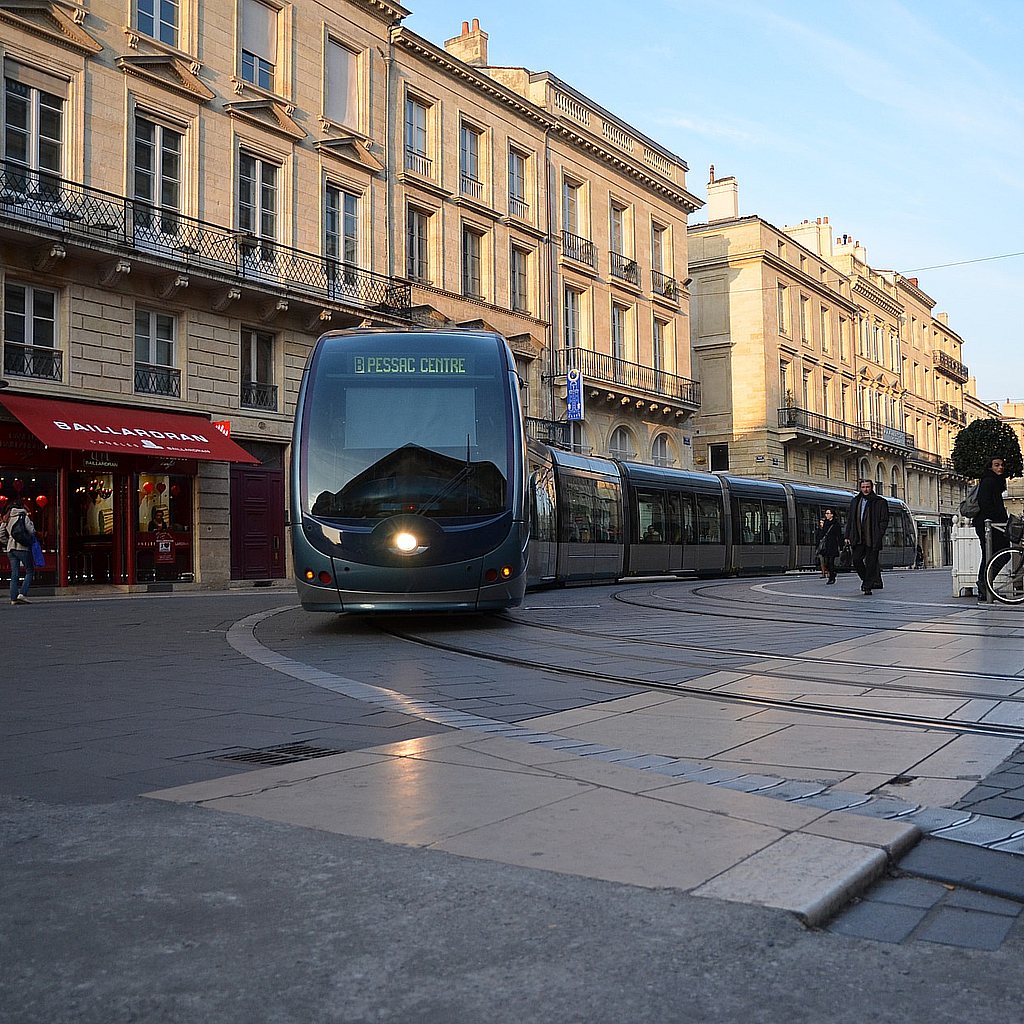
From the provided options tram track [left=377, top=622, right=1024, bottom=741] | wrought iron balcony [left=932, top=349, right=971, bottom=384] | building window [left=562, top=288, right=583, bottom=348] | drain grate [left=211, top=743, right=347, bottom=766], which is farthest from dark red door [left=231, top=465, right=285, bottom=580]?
wrought iron balcony [left=932, top=349, right=971, bottom=384]

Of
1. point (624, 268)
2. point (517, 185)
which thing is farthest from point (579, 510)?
point (624, 268)

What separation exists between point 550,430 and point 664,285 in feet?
34.9

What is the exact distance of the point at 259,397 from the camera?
25.5m

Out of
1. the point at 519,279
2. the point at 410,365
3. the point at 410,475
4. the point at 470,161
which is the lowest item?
the point at 410,475

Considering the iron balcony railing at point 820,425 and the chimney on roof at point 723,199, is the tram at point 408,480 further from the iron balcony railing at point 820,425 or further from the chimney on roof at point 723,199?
the chimney on roof at point 723,199

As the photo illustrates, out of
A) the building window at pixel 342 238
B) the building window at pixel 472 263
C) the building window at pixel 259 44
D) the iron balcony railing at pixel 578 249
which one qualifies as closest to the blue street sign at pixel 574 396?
the building window at pixel 472 263

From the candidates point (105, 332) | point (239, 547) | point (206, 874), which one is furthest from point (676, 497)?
point (206, 874)

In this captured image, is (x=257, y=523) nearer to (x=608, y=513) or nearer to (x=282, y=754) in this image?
(x=608, y=513)

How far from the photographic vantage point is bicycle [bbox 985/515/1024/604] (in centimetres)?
1340

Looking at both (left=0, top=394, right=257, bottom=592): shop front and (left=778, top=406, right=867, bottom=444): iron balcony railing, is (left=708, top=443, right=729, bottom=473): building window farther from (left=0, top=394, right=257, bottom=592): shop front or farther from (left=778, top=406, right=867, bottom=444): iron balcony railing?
(left=0, top=394, right=257, bottom=592): shop front

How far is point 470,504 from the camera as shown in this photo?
36.2 feet

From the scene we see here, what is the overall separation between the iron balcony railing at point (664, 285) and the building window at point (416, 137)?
12.8 m

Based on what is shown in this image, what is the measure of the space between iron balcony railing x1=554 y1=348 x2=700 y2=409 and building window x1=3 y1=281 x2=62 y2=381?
57.7 ft

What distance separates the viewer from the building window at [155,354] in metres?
22.8
